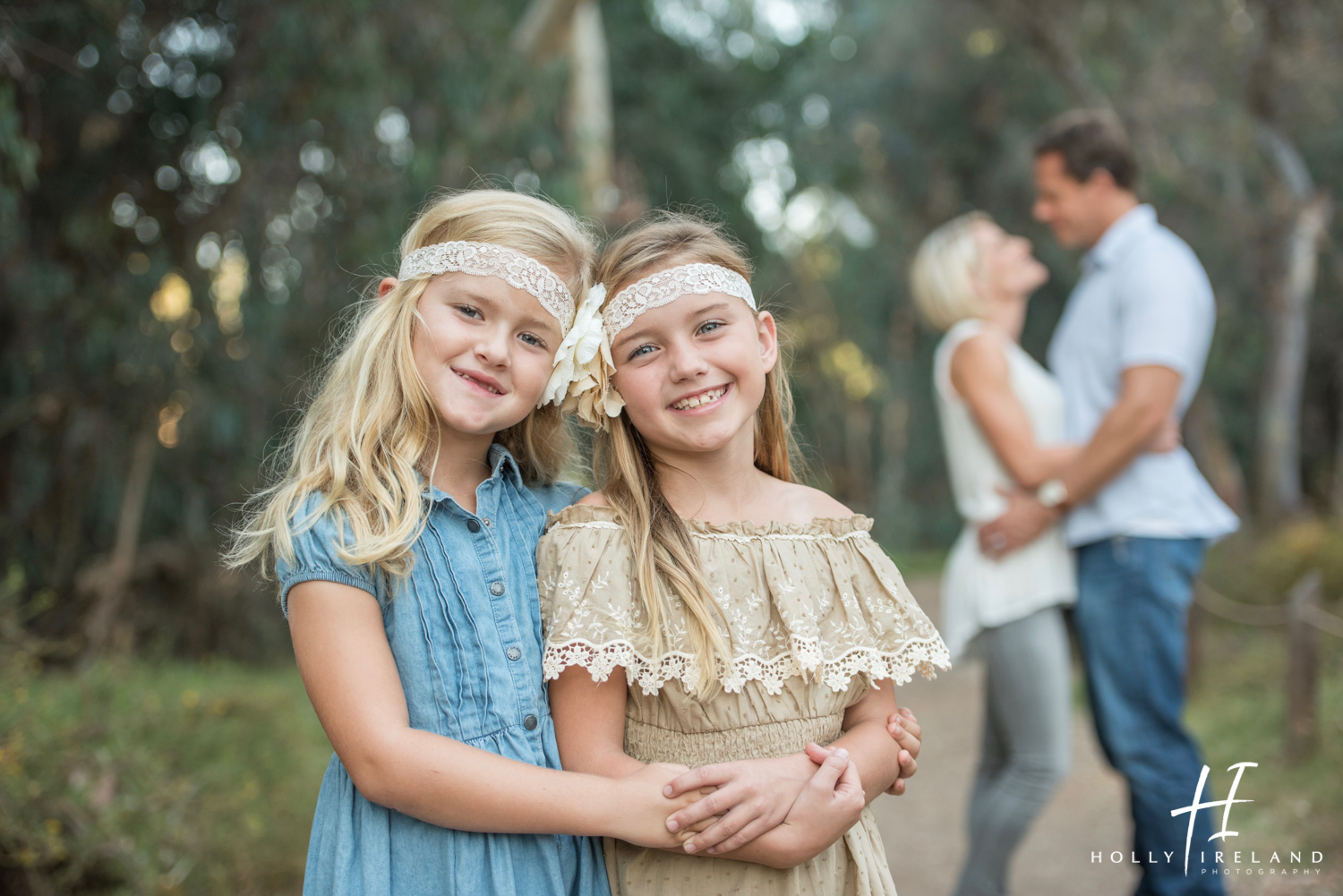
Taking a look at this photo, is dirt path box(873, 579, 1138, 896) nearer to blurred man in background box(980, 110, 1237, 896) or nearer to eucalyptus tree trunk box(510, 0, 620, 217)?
blurred man in background box(980, 110, 1237, 896)

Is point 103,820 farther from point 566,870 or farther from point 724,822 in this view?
point 724,822

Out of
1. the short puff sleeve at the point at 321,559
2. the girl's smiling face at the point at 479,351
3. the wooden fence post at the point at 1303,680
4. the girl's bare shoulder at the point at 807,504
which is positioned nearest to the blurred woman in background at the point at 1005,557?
the girl's bare shoulder at the point at 807,504

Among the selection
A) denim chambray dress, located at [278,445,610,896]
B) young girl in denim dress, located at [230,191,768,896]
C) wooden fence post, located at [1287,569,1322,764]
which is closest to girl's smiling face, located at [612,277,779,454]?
young girl in denim dress, located at [230,191,768,896]

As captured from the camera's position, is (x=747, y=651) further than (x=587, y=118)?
No

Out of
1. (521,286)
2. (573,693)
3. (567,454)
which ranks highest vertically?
(521,286)

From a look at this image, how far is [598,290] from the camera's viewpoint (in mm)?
1771

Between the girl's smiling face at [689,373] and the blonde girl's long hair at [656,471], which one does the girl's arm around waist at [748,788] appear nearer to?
the blonde girl's long hair at [656,471]

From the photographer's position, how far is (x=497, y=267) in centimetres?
169

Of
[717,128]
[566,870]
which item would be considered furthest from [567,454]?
[717,128]

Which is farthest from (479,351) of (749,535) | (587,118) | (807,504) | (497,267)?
(587,118)

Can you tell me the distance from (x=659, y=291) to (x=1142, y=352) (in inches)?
61.9

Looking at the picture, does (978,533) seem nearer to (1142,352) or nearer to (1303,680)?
(1142,352)

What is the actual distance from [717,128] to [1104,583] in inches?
339

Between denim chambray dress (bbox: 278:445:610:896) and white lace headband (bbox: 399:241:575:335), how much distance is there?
14.4 inches
